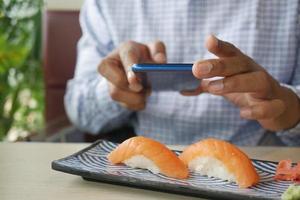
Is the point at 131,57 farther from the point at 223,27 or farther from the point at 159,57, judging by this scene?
the point at 223,27

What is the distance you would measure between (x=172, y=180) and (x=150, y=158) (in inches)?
2.0

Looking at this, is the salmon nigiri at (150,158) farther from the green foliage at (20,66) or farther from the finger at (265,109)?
the green foliage at (20,66)

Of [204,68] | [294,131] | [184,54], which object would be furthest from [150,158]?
[184,54]

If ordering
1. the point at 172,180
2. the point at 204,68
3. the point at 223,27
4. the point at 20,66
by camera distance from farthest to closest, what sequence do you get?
the point at 20,66 → the point at 223,27 → the point at 204,68 → the point at 172,180

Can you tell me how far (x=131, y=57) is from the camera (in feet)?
3.46

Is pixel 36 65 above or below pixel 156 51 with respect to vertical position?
below

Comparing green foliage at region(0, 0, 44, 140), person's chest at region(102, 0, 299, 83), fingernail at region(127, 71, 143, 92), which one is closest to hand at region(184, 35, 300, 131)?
fingernail at region(127, 71, 143, 92)

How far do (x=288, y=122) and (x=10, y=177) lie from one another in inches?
23.9

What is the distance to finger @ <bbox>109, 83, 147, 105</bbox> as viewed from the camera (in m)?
1.10

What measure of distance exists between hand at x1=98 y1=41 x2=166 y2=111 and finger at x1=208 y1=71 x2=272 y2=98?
0.18 m

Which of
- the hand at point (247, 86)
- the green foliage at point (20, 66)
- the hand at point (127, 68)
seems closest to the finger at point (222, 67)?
the hand at point (247, 86)

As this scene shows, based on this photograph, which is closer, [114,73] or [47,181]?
[47,181]

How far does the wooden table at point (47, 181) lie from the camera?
69 cm

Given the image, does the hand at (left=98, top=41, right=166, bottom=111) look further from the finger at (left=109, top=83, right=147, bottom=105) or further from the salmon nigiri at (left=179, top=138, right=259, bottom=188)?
the salmon nigiri at (left=179, top=138, right=259, bottom=188)
